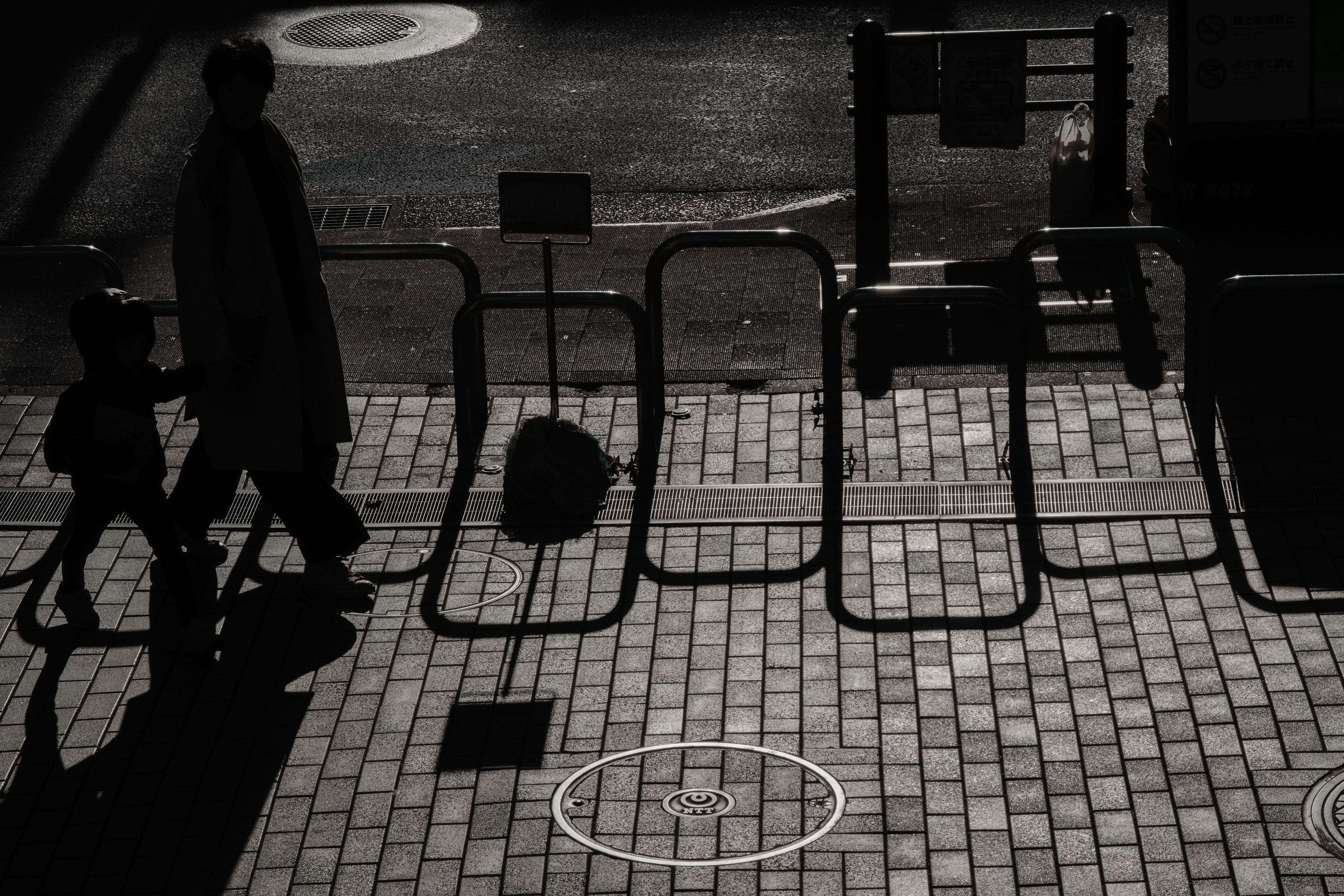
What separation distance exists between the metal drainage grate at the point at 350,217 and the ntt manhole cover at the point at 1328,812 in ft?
24.3

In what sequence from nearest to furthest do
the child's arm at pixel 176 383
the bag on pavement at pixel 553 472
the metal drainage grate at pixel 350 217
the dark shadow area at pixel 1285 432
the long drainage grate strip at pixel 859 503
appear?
the child's arm at pixel 176 383 < the dark shadow area at pixel 1285 432 < the long drainage grate strip at pixel 859 503 < the bag on pavement at pixel 553 472 < the metal drainage grate at pixel 350 217

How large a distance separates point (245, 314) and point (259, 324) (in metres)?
0.07

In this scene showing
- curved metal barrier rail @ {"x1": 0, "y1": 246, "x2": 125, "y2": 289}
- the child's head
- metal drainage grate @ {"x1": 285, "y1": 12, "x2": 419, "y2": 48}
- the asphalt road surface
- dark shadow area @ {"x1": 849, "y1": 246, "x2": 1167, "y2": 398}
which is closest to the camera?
the child's head

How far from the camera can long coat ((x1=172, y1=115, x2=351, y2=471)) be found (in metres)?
6.51

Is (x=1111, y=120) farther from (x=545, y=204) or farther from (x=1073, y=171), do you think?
(x=545, y=204)

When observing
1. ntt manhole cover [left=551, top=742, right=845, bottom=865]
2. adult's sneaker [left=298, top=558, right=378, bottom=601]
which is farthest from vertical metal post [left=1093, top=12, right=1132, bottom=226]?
ntt manhole cover [left=551, top=742, right=845, bottom=865]

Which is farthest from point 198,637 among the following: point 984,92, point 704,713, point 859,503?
point 984,92

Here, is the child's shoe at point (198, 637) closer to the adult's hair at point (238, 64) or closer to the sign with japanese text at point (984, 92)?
the adult's hair at point (238, 64)

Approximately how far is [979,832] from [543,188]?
3606 mm

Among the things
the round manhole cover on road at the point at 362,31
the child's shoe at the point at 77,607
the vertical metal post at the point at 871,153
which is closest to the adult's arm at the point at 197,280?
the child's shoe at the point at 77,607

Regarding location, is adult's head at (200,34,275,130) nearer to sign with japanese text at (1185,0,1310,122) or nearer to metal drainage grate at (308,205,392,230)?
metal drainage grate at (308,205,392,230)

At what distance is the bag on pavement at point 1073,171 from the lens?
10.4 metres

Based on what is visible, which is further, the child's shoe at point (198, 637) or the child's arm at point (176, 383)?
the child's shoe at point (198, 637)

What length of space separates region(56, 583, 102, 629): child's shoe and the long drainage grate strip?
2.90 ft
